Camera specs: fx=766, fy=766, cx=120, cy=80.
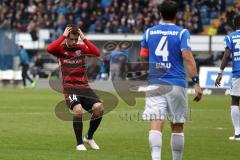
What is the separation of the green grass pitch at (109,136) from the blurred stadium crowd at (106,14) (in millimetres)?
17204

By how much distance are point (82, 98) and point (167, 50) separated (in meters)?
3.71

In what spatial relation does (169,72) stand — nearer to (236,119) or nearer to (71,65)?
(71,65)

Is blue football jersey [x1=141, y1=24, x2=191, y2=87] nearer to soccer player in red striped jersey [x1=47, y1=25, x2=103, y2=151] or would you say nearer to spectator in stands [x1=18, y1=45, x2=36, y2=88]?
soccer player in red striped jersey [x1=47, y1=25, x2=103, y2=151]

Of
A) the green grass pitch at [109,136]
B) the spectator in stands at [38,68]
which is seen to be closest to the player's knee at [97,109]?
the green grass pitch at [109,136]

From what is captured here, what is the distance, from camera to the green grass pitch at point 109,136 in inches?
A: 521

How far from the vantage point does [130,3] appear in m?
44.9

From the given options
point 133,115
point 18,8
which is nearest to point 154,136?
point 133,115

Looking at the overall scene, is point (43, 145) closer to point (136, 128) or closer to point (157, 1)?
point (136, 128)

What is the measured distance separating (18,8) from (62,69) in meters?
33.3

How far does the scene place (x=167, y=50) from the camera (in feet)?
35.8

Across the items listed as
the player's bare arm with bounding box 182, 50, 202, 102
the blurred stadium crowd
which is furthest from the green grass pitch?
the blurred stadium crowd

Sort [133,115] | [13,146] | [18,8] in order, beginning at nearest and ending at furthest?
[13,146]
[133,115]
[18,8]

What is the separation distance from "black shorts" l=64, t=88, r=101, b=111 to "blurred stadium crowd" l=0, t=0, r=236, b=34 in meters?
27.1

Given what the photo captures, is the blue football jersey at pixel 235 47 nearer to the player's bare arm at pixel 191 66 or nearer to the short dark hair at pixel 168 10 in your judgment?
the player's bare arm at pixel 191 66
